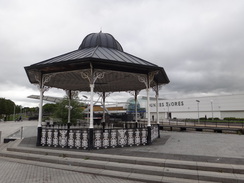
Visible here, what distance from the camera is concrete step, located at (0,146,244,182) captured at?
5.09 meters

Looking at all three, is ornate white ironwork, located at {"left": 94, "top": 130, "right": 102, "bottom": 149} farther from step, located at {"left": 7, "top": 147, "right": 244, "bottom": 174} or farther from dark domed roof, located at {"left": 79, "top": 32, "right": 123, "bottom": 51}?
dark domed roof, located at {"left": 79, "top": 32, "right": 123, "bottom": 51}

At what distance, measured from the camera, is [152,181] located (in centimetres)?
509

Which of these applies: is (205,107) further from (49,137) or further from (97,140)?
(49,137)

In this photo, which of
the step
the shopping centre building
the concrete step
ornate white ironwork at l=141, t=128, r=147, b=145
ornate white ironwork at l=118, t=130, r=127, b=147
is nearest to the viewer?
the concrete step

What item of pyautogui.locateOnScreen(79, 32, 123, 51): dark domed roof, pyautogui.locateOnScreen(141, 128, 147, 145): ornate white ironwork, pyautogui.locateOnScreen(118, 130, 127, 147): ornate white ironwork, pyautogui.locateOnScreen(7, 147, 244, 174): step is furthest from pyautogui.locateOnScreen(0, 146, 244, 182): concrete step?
pyautogui.locateOnScreen(79, 32, 123, 51): dark domed roof

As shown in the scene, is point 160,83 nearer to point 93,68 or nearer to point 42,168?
point 93,68

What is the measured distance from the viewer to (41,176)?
218 inches

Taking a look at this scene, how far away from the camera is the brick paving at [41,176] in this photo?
5.18 m

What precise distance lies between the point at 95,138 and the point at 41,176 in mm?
3018

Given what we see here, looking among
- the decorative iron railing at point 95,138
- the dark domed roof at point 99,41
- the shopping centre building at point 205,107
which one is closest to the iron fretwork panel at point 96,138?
the decorative iron railing at point 95,138

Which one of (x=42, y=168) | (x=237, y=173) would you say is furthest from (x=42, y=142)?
(x=237, y=173)

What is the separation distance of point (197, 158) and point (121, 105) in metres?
68.1

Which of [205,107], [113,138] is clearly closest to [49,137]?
A: [113,138]

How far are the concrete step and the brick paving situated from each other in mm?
366
